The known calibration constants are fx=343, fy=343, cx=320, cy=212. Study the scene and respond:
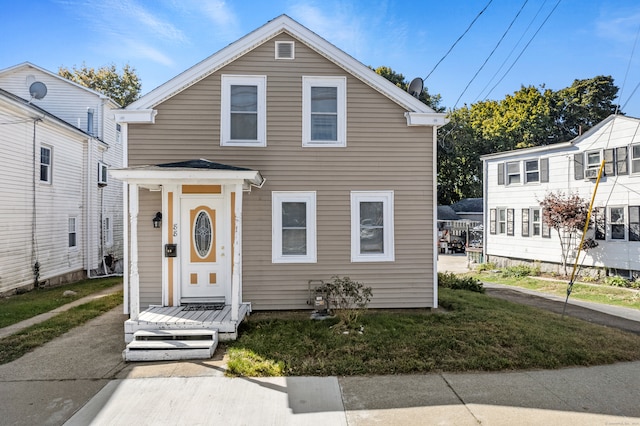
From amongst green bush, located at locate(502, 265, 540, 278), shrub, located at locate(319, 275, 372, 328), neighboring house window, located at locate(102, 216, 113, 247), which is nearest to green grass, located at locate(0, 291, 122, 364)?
shrub, located at locate(319, 275, 372, 328)

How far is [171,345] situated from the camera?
18.0ft

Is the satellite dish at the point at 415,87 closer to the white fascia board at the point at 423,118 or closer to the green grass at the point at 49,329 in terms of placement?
the white fascia board at the point at 423,118

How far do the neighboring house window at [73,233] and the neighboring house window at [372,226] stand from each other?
12.2 metres

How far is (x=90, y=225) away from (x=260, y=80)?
11497 millimetres

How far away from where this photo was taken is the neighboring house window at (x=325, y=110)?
25.6 feet

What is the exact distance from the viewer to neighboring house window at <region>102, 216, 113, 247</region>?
16.1 m

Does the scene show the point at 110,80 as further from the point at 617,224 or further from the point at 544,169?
the point at 617,224

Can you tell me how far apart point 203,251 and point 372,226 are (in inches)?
149

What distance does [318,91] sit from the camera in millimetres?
7902

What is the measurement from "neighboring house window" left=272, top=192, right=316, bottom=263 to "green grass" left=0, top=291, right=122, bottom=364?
14.7ft

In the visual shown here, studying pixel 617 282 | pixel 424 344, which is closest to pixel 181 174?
pixel 424 344

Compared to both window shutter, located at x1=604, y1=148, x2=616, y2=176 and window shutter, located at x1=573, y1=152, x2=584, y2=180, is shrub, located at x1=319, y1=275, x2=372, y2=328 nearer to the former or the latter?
window shutter, located at x1=604, y1=148, x2=616, y2=176

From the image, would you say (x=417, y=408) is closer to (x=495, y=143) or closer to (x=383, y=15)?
(x=383, y=15)

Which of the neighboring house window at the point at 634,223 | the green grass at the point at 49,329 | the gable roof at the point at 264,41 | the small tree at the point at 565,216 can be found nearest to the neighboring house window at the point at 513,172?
the small tree at the point at 565,216
